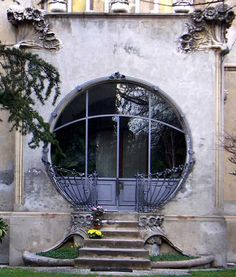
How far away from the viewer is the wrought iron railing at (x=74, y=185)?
54.4 feet

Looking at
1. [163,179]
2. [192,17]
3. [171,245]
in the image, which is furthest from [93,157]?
[192,17]

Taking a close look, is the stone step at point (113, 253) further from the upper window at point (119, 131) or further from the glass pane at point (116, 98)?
the glass pane at point (116, 98)

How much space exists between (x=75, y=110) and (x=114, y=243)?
3571 mm

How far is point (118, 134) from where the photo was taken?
17.2 metres

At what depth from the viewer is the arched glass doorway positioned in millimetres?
16969

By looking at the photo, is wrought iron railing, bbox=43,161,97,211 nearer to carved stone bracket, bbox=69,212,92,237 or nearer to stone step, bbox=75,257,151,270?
carved stone bracket, bbox=69,212,92,237

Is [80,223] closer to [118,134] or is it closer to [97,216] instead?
[97,216]

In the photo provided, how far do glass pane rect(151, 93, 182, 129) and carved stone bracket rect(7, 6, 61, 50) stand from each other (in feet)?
8.69

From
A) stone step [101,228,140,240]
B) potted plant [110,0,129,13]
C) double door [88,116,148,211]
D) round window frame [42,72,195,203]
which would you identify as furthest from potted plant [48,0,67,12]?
stone step [101,228,140,240]

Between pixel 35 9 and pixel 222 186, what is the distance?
6.10 metres

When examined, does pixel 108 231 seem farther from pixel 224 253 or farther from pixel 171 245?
pixel 224 253

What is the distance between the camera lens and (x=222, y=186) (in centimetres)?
1670

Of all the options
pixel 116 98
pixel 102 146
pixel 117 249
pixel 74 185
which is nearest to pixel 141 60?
pixel 116 98

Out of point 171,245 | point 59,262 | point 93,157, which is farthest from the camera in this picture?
point 93,157
